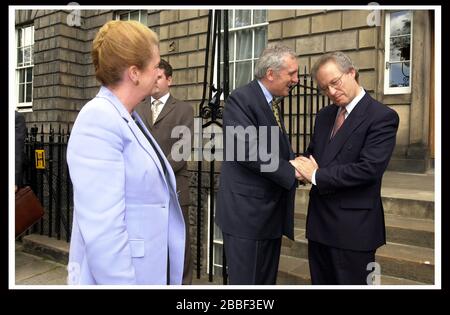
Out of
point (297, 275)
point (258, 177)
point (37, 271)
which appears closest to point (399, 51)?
point (297, 275)

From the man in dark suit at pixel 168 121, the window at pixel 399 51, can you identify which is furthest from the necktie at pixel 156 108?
the window at pixel 399 51

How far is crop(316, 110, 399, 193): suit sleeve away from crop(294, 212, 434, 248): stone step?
1.77 metres

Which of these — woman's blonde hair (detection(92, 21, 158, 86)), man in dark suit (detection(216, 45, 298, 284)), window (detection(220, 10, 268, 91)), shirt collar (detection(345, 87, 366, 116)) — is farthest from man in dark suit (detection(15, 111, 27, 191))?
window (detection(220, 10, 268, 91))

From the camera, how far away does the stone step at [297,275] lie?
10.4ft

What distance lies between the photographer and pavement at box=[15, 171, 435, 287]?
4.24 m

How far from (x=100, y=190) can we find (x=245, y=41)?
7620 millimetres

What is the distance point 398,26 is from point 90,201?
696cm

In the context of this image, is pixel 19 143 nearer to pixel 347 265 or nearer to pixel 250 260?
pixel 250 260

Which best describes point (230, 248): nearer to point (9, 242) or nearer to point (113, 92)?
point (113, 92)

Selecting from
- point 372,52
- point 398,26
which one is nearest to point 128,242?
point 372,52

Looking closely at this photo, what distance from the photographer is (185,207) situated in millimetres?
3457

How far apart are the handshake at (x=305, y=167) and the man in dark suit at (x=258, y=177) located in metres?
0.05

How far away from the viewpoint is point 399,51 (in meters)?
6.67

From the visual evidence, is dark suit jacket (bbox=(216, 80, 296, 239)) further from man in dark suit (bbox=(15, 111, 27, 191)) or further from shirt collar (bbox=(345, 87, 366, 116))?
man in dark suit (bbox=(15, 111, 27, 191))
